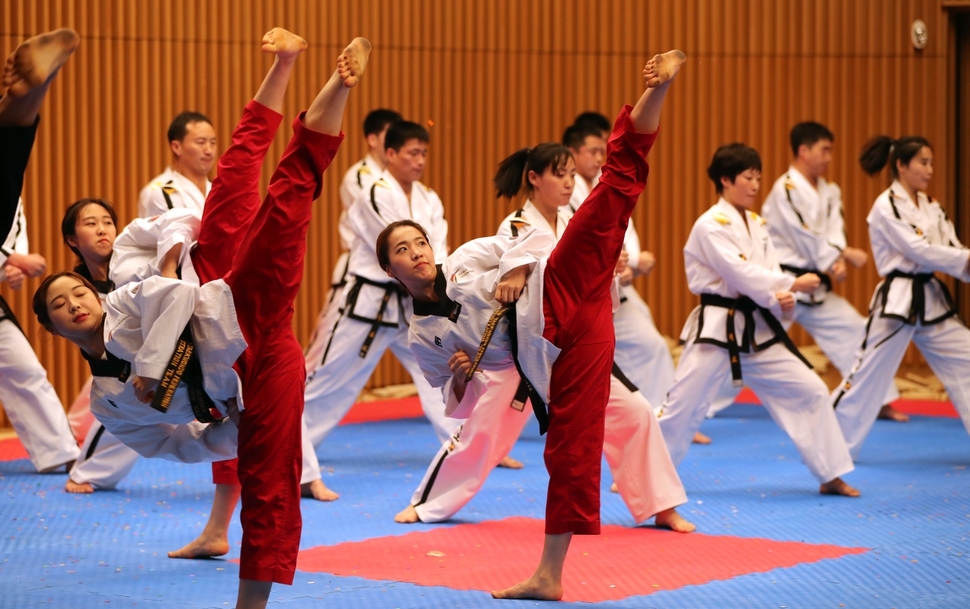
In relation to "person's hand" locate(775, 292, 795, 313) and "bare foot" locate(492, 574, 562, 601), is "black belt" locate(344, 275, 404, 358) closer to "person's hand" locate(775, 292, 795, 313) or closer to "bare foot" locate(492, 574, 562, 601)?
"person's hand" locate(775, 292, 795, 313)

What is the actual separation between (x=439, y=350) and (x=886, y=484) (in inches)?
106

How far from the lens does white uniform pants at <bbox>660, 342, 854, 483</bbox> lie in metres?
4.78

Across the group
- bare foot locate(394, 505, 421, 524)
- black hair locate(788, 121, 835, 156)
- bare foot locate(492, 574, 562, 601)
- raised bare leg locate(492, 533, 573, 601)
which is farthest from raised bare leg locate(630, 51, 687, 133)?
black hair locate(788, 121, 835, 156)

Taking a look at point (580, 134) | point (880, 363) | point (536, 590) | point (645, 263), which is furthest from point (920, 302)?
point (536, 590)

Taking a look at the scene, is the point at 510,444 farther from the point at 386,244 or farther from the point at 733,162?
the point at 733,162

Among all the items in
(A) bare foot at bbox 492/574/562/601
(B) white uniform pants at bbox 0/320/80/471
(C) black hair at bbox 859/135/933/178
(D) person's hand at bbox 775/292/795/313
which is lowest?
(A) bare foot at bbox 492/574/562/601

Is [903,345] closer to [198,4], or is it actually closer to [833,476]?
[833,476]

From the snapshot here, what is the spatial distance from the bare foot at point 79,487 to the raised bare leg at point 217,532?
1.30 m

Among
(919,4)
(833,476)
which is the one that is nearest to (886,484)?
(833,476)

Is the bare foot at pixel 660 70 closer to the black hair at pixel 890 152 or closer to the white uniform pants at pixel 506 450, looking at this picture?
the white uniform pants at pixel 506 450

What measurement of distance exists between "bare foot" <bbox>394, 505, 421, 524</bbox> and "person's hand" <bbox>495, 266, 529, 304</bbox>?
1.42 metres

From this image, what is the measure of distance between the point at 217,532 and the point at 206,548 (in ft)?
0.22

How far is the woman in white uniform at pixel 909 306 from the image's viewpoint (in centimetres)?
546

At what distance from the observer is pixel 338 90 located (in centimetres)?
282
